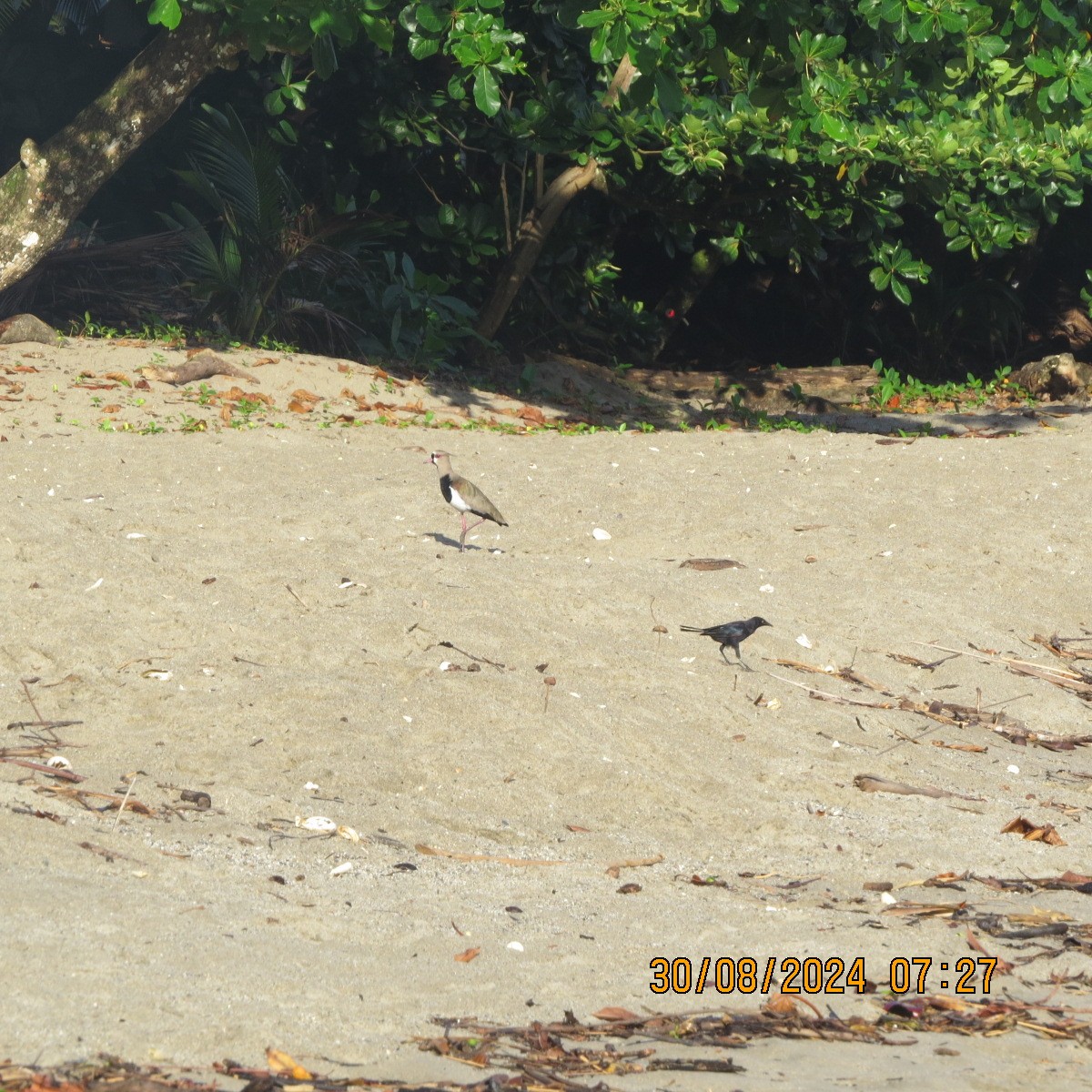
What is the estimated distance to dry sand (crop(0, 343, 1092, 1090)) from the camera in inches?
104

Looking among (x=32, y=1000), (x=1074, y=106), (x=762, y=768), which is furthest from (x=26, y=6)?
(x=32, y=1000)

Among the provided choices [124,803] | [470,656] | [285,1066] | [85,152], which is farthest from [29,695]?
[85,152]

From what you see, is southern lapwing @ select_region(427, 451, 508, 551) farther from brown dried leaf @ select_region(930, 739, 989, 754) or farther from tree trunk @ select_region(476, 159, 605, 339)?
tree trunk @ select_region(476, 159, 605, 339)

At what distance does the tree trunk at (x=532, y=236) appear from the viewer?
36.5ft

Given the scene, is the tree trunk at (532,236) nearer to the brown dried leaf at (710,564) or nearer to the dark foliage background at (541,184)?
the dark foliage background at (541,184)

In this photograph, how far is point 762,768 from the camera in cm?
435

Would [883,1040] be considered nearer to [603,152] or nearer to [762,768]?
[762,768]

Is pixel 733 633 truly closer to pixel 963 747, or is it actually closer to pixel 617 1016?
pixel 963 747

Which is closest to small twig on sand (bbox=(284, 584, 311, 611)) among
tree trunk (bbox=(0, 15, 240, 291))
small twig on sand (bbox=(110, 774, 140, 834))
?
small twig on sand (bbox=(110, 774, 140, 834))
